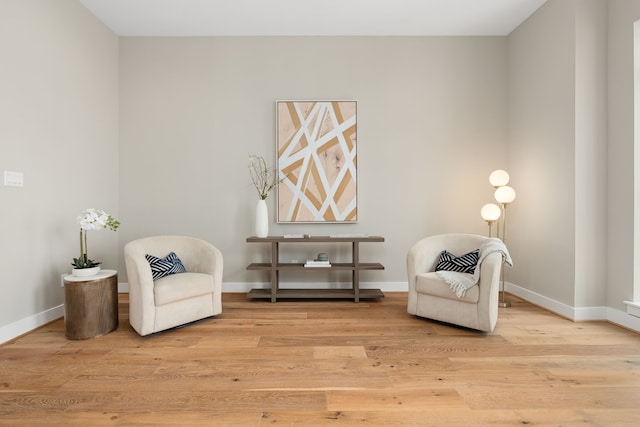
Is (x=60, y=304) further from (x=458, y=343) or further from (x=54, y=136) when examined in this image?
(x=458, y=343)

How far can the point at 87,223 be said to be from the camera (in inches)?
119

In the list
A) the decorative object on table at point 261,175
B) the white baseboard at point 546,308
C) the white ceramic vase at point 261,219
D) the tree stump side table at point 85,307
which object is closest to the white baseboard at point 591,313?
the white baseboard at point 546,308

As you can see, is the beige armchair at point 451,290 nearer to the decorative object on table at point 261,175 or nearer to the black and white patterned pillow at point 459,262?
the black and white patterned pillow at point 459,262

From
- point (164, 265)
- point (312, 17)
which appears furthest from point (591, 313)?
point (312, 17)

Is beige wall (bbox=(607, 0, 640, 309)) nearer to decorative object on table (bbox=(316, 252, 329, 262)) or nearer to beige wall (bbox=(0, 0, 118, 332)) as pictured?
decorative object on table (bbox=(316, 252, 329, 262))

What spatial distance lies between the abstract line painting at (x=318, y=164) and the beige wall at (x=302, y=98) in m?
0.14

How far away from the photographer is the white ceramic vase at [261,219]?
4.08 meters

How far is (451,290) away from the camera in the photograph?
309 centimetres

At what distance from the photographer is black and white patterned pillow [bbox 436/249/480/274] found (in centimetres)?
330

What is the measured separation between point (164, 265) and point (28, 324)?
3.87 feet

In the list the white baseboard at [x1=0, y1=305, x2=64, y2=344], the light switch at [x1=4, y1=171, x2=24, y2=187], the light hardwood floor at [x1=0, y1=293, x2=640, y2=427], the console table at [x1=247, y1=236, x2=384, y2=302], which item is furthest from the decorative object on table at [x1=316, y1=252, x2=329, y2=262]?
the light switch at [x1=4, y1=171, x2=24, y2=187]

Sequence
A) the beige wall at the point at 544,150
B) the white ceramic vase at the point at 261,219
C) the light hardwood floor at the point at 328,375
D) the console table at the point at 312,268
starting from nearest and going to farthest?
the light hardwood floor at the point at 328,375 → the beige wall at the point at 544,150 → the console table at the point at 312,268 → the white ceramic vase at the point at 261,219

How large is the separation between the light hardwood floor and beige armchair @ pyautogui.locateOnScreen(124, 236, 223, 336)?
13 cm

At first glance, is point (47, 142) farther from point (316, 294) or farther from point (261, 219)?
point (316, 294)
